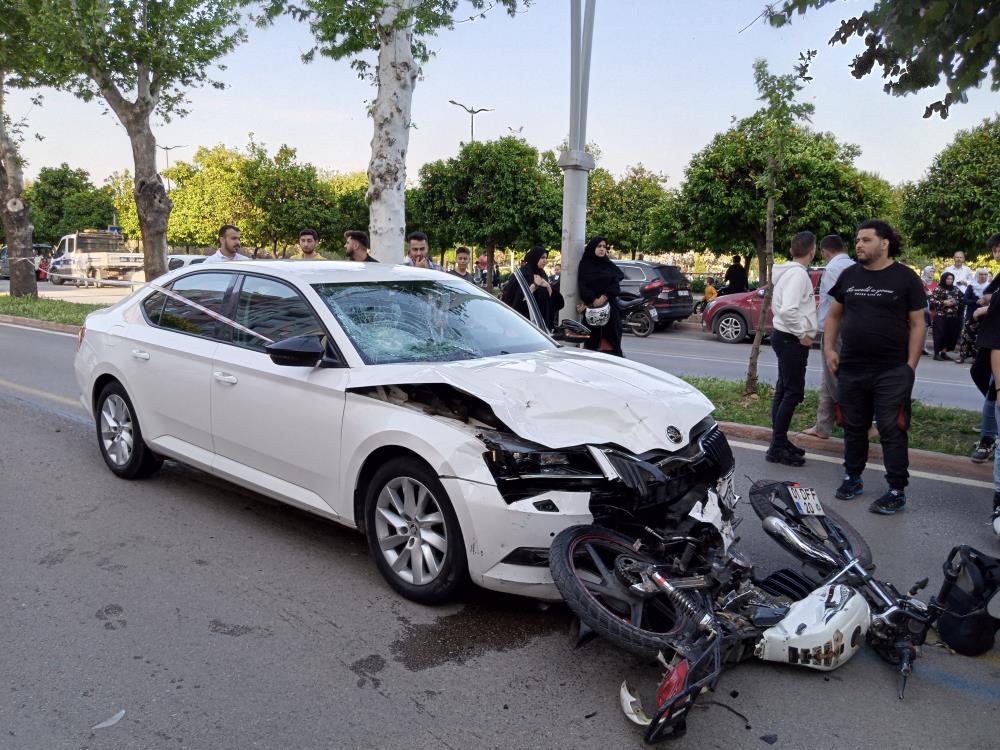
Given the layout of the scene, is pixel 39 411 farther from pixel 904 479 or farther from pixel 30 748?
pixel 904 479

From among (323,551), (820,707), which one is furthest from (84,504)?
(820,707)

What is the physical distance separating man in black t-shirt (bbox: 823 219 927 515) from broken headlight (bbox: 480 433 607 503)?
9.05 feet

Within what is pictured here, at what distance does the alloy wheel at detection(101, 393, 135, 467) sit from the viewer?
18.3 ft

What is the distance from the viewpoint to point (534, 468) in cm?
345

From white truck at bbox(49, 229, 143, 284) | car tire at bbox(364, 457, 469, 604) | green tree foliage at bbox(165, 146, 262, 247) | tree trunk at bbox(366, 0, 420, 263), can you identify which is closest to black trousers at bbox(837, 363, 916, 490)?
car tire at bbox(364, 457, 469, 604)

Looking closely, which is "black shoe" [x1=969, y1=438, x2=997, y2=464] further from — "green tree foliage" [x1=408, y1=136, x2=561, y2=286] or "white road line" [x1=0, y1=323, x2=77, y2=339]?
"green tree foliage" [x1=408, y1=136, x2=561, y2=286]

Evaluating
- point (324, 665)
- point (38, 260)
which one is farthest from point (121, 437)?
point (38, 260)

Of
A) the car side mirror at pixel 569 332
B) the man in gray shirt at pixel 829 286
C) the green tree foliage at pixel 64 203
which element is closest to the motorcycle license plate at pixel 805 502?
the car side mirror at pixel 569 332

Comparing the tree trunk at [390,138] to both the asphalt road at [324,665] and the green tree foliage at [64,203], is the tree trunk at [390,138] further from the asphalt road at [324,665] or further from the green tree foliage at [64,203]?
the green tree foliage at [64,203]

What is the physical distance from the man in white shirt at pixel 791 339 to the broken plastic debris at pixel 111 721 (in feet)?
16.9

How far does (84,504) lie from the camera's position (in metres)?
5.21

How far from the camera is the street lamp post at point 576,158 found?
952cm

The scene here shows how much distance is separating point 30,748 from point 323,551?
190cm

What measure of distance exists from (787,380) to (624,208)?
32060 mm
